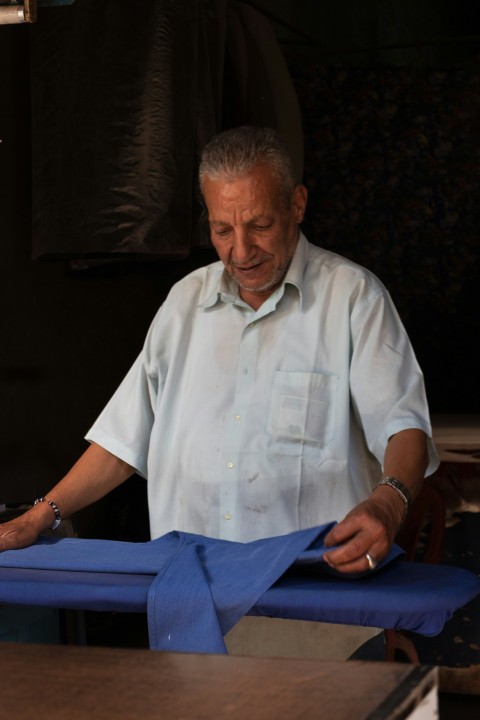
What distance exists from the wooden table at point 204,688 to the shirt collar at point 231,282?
4.44 ft

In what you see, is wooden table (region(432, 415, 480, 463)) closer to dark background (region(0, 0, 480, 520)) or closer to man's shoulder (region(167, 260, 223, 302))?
dark background (region(0, 0, 480, 520))

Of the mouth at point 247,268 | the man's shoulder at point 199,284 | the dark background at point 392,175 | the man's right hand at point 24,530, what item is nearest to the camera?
the man's right hand at point 24,530

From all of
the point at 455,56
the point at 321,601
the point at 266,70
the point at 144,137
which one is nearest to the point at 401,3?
the point at 455,56

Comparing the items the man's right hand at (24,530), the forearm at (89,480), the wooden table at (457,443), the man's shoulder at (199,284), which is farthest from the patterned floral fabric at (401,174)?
the man's right hand at (24,530)

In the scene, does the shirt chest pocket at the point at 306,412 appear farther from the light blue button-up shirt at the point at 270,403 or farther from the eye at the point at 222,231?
the eye at the point at 222,231

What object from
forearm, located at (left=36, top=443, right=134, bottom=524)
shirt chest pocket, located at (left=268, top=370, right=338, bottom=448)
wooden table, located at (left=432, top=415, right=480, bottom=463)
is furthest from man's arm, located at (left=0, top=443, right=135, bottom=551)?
wooden table, located at (left=432, top=415, right=480, bottom=463)

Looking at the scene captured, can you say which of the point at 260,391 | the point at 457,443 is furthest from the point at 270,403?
the point at 457,443

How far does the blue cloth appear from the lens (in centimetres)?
165

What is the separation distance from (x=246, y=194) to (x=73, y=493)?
73 cm

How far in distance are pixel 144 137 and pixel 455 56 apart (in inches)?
116

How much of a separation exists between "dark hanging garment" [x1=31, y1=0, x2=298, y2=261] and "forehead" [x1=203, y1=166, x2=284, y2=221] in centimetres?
101

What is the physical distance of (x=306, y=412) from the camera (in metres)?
2.31

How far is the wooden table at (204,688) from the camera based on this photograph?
38.8 inches

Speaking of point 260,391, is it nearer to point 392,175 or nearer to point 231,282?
point 231,282
